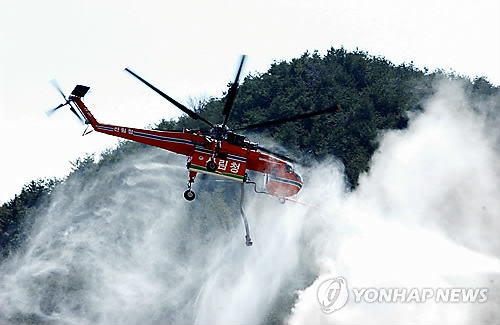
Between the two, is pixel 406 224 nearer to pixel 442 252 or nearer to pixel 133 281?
pixel 442 252

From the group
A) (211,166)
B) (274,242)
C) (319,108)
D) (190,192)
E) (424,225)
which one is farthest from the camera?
(319,108)

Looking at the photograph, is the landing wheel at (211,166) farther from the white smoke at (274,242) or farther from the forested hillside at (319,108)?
the forested hillside at (319,108)

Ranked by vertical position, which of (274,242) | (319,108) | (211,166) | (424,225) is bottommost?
(211,166)

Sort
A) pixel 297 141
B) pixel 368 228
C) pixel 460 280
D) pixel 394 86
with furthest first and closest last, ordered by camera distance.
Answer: pixel 394 86
pixel 297 141
pixel 368 228
pixel 460 280

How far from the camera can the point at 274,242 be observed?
227ft

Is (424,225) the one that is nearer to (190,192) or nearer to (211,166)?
(190,192)

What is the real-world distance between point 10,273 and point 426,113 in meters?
39.0

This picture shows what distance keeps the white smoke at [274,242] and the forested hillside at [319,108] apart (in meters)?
3.84

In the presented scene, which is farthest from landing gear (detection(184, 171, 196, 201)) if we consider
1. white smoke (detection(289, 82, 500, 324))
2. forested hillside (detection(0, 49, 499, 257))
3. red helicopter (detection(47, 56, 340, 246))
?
forested hillside (detection(0, 49, 499, 257))

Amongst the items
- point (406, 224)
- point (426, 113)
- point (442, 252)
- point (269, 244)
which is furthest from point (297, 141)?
point (442, 252)

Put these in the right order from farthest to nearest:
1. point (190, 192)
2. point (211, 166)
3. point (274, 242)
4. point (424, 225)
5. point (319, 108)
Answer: point (319, 108) → point (274, 242) → point (424, 225) → point (190, 192) → point (211, 166)

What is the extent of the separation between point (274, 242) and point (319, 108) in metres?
36.9

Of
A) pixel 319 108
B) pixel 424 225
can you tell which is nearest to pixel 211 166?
pixel 424 225

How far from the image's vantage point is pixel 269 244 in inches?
2739
